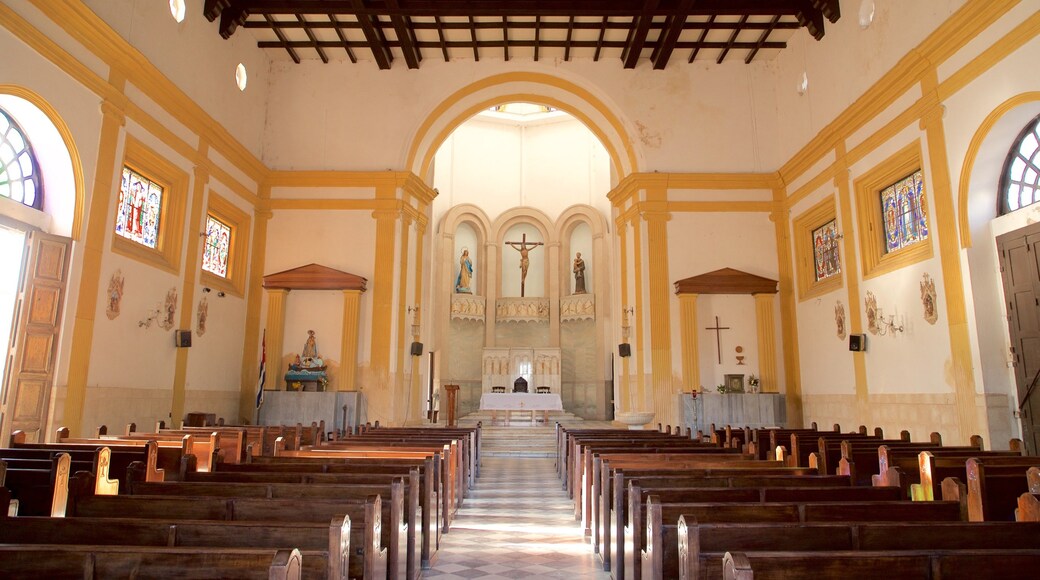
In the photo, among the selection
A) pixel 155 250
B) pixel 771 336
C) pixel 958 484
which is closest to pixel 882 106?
pixel 771 336

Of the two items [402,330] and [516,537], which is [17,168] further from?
[402,330]

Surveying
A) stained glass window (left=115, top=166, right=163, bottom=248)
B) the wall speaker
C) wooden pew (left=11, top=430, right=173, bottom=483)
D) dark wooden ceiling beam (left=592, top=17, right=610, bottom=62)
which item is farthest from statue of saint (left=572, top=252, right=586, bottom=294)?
wooden pew (left=11, top=430, right=173, bottom=483)

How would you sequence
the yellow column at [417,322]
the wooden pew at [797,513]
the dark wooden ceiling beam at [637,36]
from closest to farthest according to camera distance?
the wooden pew at [797,513]
the dark wooden ceiling beam at [637,36]
the yellow column at [417,322]

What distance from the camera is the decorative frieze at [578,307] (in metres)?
21.7

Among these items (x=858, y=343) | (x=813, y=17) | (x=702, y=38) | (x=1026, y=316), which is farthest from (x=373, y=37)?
(x=1026, y=316)

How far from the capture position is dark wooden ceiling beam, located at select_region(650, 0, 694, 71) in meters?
12.7

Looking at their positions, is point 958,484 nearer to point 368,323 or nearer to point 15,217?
point 15,217

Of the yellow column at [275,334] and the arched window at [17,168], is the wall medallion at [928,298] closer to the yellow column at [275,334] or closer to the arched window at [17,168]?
the yellow column at [275,334]

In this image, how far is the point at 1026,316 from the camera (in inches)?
317

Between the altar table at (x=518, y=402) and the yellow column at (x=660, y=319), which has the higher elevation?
the yellow column at (x=660, y=319)

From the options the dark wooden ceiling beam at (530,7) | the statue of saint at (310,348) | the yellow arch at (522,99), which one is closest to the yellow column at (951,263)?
the dark wooden ceiling beam at (530,7)

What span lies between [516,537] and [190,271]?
8.35 meters

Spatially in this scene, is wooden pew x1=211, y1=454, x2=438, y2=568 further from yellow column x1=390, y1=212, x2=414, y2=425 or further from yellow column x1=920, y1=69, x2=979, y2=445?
yellow column x1=390, y1=212, x2=414, y2=425

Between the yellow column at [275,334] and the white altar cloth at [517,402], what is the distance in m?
4.95
